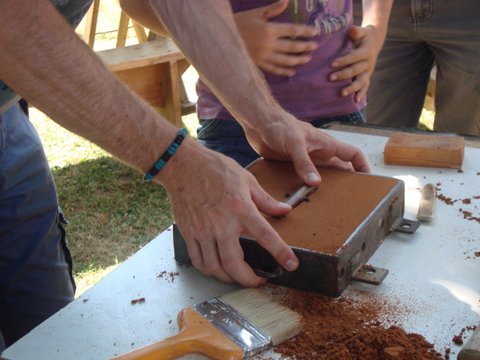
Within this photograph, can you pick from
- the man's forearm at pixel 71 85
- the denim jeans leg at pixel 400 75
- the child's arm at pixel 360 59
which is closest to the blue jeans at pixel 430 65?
the denim jeans leg at pixel 400 75

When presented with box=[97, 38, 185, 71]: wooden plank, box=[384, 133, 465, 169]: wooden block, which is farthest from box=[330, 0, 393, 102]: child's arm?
box=[97, 38, 185, 71]: wooden plank

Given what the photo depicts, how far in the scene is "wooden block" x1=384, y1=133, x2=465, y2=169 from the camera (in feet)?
5.31

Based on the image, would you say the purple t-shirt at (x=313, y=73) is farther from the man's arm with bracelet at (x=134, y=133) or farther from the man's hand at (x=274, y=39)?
the man's arm with bracelet at (x=134, y=133)

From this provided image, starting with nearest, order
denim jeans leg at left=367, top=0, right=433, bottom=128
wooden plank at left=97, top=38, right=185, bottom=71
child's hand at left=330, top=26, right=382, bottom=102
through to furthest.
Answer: child's hand at left=330, top=26, right=382, bottom=102 < denim jeans leg at left=367, top=0, right=433, bottom=128 < wooden plank at left=97, top=38, right=185, bottom=71

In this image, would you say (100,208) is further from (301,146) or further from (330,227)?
(330,227)

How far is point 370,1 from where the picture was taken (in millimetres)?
2154

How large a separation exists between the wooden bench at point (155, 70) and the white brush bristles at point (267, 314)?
9.78 feet

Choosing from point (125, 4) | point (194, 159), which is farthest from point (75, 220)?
point (194, 159)

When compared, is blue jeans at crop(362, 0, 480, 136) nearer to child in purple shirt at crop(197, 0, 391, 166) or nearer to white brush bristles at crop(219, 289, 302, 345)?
child in purple shirt at crop(197, 0, 391, 166)

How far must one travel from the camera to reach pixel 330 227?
118 centimetres

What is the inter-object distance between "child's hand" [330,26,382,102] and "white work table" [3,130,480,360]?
0.52 meters

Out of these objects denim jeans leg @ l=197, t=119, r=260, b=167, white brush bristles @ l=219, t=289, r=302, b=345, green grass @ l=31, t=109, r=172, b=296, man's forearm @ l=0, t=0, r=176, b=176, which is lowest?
green grass @ l=31, t=109, r=172, b=296

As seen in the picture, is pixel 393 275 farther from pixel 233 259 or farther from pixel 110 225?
pixel 110 225

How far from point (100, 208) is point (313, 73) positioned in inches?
82.1
